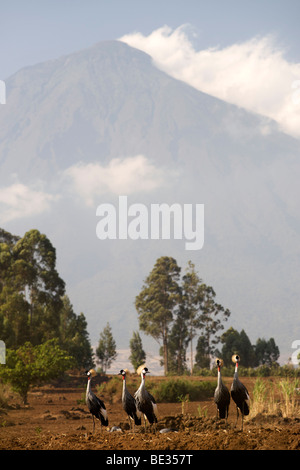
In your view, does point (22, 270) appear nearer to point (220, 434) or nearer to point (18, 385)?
point (18, 385)

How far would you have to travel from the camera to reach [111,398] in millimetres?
23375

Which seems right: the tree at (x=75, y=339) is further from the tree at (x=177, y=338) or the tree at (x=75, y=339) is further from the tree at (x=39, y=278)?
the tree at (x=177, y=338)

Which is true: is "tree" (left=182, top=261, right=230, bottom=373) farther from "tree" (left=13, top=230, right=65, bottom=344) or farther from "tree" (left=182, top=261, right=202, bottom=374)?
"tree" (left=13, top=230, right=65, bottom=344)

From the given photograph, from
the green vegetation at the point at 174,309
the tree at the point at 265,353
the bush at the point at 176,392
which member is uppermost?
the green vegetation at the point at 174,309

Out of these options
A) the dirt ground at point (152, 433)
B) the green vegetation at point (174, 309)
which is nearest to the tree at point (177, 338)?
the green vegetation at point (174, 309)

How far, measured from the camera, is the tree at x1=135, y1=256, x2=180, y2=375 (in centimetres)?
4797

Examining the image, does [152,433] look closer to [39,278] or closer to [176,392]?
[176,392]

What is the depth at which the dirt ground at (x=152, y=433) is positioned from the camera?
916 cm

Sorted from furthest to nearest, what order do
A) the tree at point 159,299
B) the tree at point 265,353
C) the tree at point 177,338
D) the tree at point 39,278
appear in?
the tree at point 177,338, the tree at point 159,299, the tree at point 265,353, the tree at point 39,278

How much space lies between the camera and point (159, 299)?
48344mm

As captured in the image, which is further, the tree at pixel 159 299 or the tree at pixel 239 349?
the tree at pixel 159 299

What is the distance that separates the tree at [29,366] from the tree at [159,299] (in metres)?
24.4

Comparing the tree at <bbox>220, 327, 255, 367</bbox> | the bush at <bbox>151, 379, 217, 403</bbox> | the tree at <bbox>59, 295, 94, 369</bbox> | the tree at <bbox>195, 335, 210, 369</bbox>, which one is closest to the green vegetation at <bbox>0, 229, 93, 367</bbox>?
the tree at <bbox>59, 295, 94, 369</bbox>
